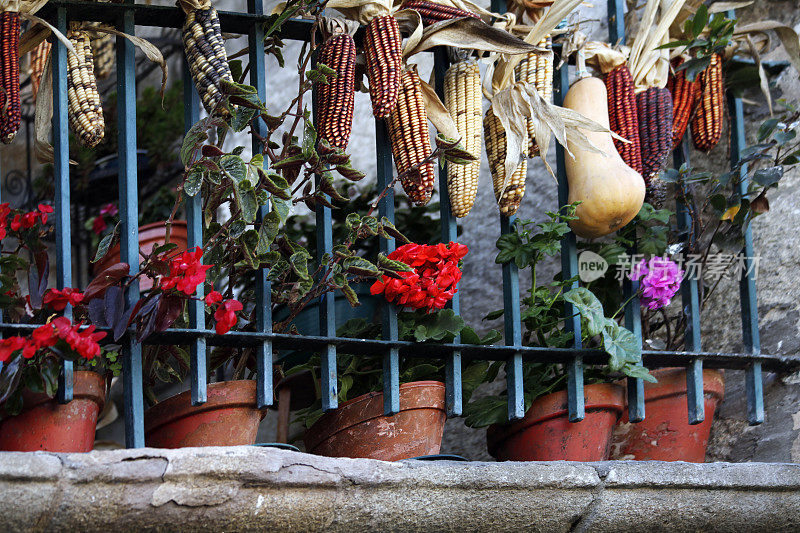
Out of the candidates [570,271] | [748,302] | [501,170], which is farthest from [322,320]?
[748,302]

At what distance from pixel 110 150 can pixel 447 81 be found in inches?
115

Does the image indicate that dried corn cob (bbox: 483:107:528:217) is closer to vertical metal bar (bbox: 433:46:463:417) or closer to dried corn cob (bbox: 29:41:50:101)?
vertical metal bar (bbox: 433:46:463:417)

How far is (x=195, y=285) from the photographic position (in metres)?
2.73

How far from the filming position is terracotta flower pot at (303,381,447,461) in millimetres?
3115

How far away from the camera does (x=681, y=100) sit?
3.72 m

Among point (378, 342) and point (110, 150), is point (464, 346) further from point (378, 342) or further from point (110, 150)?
point (110, 150)

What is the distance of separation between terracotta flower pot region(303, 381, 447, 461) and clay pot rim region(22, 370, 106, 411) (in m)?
0.62

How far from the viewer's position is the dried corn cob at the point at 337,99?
3.08 meters

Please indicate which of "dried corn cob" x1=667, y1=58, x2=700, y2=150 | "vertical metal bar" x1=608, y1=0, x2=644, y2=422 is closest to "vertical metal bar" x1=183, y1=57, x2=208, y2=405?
"vertical metal bar" x1=608, y1=0, x2=644, y2=422

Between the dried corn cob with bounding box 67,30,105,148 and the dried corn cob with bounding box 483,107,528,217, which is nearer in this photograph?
the dried corn cob with bounding box 67,30,105,148

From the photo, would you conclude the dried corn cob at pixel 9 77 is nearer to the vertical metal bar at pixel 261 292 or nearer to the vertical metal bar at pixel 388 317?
the vertical metal bar at pixel 261 292

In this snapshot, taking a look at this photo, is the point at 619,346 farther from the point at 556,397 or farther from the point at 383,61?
the point at 383,61

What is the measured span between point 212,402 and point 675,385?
1414 millimetres

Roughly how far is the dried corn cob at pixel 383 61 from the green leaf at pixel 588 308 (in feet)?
2.43
